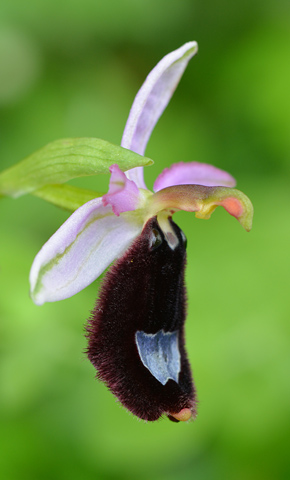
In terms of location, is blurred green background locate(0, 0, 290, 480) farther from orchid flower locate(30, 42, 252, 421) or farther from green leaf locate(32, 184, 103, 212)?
green leaf locate(32, 184, 103, 212)

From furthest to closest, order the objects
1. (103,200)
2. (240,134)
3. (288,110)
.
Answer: (240,134)
(288,110)
(103,200)

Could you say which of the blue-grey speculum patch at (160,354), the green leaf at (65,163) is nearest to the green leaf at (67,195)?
the green leaf at (65,163)

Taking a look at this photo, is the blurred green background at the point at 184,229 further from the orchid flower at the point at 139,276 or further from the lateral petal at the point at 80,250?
the lateral petal at the point at 80,250

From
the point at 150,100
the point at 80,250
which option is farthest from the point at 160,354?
the point at 150,100

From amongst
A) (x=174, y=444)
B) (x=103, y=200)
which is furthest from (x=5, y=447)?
(x=103, y=200)

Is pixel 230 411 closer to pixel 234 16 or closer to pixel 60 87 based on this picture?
pixel 60 87

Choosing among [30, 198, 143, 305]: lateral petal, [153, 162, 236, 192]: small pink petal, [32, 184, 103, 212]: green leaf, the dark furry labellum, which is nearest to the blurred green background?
the dark furry labellum

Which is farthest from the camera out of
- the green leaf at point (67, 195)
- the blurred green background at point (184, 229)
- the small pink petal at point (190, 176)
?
the blurred green background at point (184, 229)
